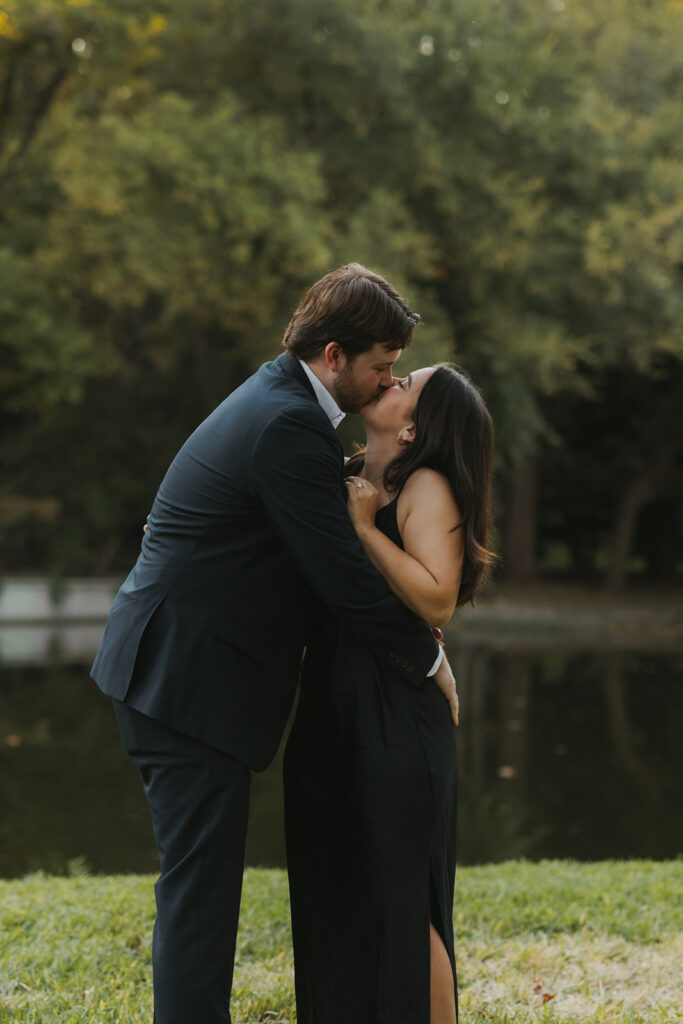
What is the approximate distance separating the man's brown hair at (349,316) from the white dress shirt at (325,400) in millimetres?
52

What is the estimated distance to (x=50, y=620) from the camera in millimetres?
17766

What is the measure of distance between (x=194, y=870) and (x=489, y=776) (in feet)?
19.6

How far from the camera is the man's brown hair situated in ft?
9.61

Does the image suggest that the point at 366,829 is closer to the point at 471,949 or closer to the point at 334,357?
the point at 334,357

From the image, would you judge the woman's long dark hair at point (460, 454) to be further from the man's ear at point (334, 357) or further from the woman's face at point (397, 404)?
the man's ear at point (334, 357)

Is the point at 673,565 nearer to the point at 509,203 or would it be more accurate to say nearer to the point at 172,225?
the point at 509,203

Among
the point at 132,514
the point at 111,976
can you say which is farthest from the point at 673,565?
the point at 111,976

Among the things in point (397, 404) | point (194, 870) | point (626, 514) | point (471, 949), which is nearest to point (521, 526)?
point (626, 514)

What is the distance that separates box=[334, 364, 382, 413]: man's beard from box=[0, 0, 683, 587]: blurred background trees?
1163cm

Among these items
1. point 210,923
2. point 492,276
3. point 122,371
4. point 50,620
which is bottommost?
point 50,620

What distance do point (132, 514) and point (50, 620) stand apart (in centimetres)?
384

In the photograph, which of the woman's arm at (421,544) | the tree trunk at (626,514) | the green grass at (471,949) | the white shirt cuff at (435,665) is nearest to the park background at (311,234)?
the tree trunk at (626,514)

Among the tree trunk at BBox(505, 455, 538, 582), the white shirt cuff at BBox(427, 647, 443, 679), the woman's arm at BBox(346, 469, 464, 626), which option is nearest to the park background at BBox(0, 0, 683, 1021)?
the tree trunk at BBox(505, 455, 538, 582)

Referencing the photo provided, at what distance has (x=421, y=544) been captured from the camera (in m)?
3.04
